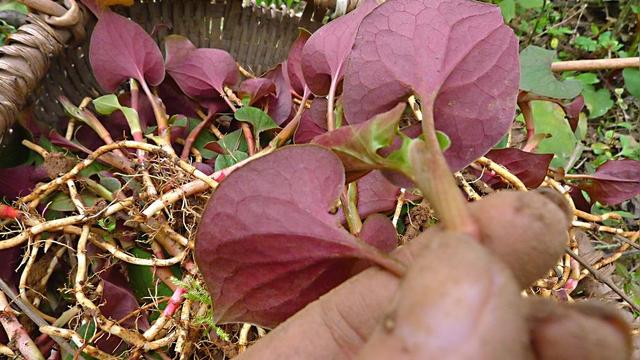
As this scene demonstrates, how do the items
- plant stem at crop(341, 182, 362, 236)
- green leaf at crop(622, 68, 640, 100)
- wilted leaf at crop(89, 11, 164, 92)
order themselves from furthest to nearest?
green leaf at crop(622, 68, 640, 100) < wilted leaf at crop(89, 11, 164, 92) < plant stem at crop(341, 182, 362, 236)

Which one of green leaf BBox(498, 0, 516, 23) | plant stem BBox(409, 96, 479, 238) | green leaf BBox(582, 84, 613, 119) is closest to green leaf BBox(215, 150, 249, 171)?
plant stem BBox(409, 96, 479, 238)

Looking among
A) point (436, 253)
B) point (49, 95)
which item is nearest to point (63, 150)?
point (49, 95)

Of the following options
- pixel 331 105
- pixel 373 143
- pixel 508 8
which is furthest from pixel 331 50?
pixel 508 8

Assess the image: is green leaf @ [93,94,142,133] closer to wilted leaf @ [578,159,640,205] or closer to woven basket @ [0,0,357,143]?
woven basket @ [0,0,357,143]

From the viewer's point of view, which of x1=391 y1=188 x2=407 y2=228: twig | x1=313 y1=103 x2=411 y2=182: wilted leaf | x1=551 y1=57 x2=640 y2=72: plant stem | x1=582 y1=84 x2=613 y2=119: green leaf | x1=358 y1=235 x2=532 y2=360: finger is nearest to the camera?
x1=358 y1=235 x2=532 y2=360: finger

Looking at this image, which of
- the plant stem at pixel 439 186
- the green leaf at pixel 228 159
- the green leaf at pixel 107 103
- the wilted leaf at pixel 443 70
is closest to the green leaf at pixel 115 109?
the green leaf at pixel 107 103

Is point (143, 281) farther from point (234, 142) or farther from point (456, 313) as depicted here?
point (456, 313)
